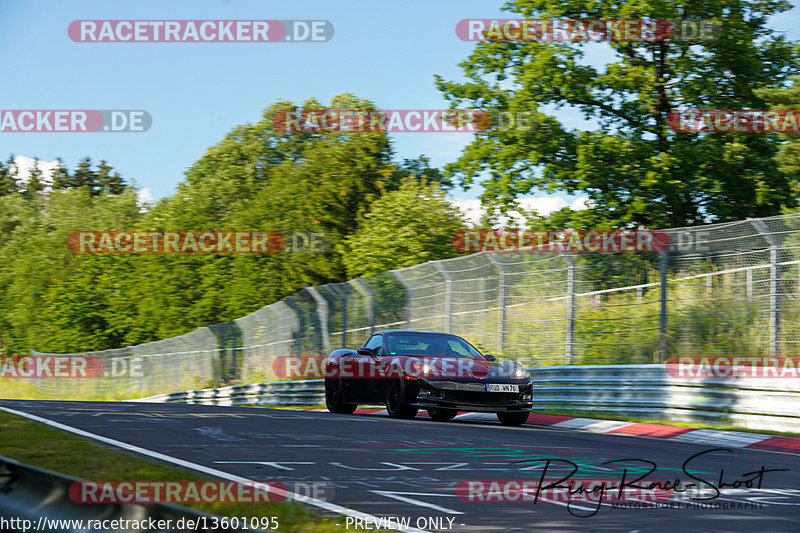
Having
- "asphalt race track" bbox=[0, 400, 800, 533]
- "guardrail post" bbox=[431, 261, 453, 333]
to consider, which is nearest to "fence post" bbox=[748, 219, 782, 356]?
"asphalt race track" bbox=[0, 400, 800, 533]

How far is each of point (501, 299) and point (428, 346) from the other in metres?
3.96

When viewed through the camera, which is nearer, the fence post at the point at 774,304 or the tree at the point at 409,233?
the fence post at the point at 774,304

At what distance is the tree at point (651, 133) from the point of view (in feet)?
80.4

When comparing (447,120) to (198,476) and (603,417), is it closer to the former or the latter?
(603,417)

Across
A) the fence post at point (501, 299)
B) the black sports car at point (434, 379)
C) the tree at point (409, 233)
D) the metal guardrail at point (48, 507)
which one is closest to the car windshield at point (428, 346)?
the black sports car at point (434, 379)

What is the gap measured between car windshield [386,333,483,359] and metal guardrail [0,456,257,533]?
33.4ft

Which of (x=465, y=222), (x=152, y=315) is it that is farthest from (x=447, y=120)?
(x=152, y=315)

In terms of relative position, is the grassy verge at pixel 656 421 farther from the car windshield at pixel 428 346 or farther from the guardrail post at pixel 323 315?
the guardrail post at pixel 323 315

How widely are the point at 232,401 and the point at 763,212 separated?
1592 centimetres

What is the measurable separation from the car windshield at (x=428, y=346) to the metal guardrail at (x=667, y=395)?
2291mm

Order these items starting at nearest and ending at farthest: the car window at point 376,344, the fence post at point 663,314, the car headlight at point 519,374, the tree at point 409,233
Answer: the car headlight at point 519,374 < the car window at point 376,344 < the fence post at point 663,314 < the tree at point 409,233

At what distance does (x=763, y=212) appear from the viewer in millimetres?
24719

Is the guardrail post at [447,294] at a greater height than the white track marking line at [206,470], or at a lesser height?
greater

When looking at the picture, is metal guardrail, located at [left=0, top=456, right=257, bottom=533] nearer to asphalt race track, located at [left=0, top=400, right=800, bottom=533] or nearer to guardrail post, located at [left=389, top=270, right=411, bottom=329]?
asphalt race track, located at [left=0, top=400, right=800, bottom=533]
